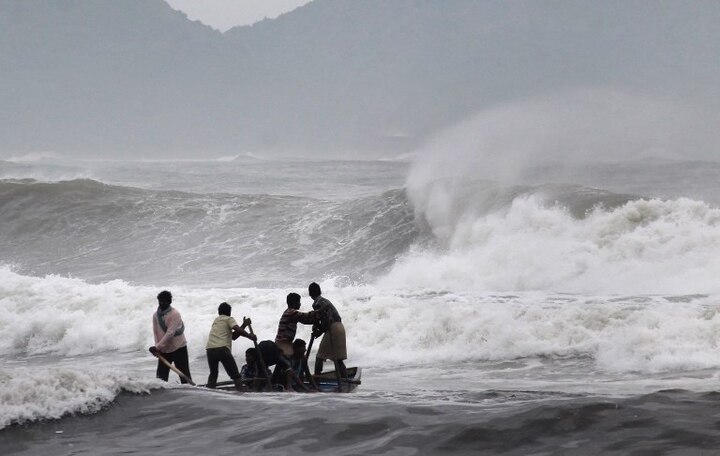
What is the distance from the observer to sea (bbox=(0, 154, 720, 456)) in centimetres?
745

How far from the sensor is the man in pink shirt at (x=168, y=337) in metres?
10.6

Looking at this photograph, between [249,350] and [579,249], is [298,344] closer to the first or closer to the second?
[249,350]

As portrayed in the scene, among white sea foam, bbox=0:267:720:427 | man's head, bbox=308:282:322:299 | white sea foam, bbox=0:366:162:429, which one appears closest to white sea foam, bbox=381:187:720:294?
white sea foam, bbox=0:267:720:427

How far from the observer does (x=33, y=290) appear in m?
20.9

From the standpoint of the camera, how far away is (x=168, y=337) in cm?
1060

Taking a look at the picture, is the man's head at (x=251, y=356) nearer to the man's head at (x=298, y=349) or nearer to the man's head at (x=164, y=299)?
the man's head at (x=298, y=349)

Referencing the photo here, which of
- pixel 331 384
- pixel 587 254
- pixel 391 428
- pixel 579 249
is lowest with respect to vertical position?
pixel 391 428

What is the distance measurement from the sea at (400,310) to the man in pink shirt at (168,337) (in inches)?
46.8

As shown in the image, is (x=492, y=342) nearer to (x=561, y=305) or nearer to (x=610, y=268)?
(x=561, y=305)

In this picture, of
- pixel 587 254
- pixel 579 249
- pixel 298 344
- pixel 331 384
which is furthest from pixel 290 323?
pixel 579 249

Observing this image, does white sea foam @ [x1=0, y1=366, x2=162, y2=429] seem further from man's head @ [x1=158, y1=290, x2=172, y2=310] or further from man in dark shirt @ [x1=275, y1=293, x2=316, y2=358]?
man in dark shirt @ [x1=275, y1=293, x2=316, y2=358]

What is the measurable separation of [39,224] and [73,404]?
27703 mm

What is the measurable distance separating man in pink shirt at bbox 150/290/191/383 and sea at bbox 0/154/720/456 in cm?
119

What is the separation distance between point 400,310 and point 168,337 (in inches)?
258
